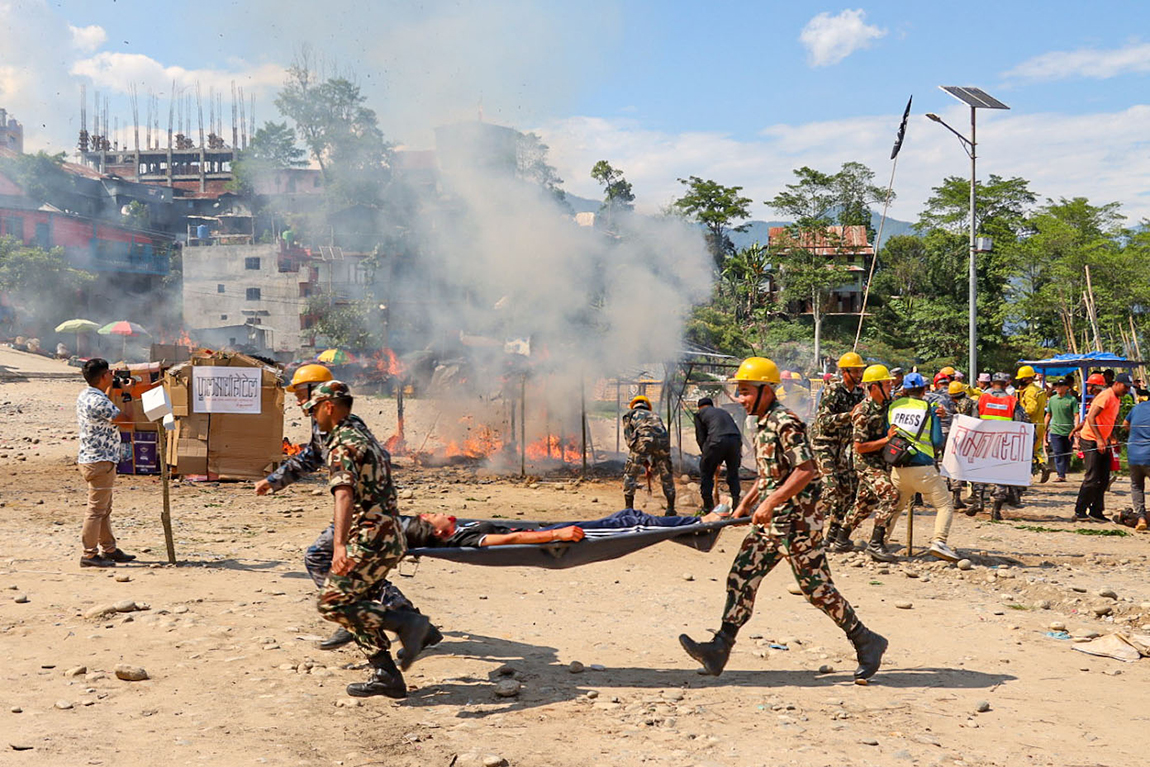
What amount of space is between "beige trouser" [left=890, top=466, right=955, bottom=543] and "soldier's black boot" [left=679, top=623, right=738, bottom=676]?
4.09 meters

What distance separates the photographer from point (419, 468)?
53.8ft

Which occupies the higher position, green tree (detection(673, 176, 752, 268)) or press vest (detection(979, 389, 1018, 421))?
green tree (detection(673, 176, 752, 268))

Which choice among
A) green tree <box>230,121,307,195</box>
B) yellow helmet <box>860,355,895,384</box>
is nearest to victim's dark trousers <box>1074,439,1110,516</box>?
yellow helmet <box>860,355,895,384</box>

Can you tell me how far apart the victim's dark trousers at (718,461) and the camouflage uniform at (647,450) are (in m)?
0.42

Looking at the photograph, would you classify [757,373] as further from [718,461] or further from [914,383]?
[718,461]

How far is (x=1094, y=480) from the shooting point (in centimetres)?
1188

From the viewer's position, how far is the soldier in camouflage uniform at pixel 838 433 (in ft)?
27.9

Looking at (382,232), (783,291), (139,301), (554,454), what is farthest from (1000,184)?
(139,301)

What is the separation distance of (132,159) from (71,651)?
3313 inches

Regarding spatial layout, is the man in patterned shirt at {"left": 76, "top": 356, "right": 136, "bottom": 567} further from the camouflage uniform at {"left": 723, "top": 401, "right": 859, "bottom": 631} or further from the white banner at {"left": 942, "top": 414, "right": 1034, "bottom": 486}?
the white banner at {"left": 942, "top": 414, "right": 1034, "bottom": 486}

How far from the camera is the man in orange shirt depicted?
38.7 ft

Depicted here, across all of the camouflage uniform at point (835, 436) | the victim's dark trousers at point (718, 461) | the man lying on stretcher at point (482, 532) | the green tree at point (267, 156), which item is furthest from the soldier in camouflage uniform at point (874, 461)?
the green tree at point (267, 156)

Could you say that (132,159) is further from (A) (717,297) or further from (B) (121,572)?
(B) (121,572)

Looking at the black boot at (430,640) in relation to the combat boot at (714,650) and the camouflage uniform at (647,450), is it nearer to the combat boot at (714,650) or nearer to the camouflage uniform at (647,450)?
the combat boot at (714,650)
